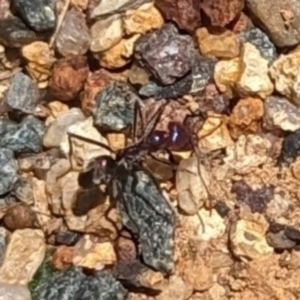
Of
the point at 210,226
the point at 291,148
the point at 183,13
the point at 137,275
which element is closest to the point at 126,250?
the point at 137,275

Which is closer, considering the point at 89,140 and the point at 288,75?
the point at 288,75

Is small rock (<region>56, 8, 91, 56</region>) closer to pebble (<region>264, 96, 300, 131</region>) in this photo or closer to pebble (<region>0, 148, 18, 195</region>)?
pebble (<region>0, 148, 18, 195</region>)

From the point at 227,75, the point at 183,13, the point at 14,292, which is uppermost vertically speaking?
the point at 183,13

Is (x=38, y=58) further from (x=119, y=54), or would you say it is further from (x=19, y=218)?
(x=19, y=218)

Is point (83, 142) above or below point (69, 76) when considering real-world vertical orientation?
below

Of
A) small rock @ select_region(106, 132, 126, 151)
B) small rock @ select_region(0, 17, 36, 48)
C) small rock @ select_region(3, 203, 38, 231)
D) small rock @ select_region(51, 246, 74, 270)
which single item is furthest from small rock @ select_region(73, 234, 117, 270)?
small rock @ select_region(0, 17, 36, 48)

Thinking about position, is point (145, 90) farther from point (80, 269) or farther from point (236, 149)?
point (80, 269)

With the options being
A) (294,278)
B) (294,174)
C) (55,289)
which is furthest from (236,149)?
(55,289)
